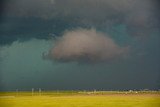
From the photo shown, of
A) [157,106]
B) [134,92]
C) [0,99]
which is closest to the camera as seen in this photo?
[157,106]

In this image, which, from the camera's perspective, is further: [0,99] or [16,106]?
[0,99]

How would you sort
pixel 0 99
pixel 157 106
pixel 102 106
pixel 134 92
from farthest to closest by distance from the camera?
pixel 134 92 → pixel 0 99 → pixel 102 106 → pixel 157 106

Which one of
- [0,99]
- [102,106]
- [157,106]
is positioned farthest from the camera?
[0,99]

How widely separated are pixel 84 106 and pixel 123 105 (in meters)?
1.69

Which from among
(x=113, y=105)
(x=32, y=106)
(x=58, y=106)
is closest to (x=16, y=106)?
(x=32, y=106)

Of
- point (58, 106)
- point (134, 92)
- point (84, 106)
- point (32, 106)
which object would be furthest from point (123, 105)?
point (134, 92)

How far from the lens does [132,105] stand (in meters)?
16.3

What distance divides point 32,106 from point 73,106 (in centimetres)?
178

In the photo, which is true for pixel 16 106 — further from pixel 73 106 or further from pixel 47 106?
pixel 73 106

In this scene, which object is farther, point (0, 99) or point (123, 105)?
point (0, 99)

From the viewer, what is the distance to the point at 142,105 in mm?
16172

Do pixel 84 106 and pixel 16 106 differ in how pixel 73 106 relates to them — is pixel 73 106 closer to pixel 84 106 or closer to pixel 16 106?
pixel 84 106

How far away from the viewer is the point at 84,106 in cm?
1602

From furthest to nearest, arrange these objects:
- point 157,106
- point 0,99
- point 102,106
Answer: point 0,99 < point 102,106 < point 157,106
